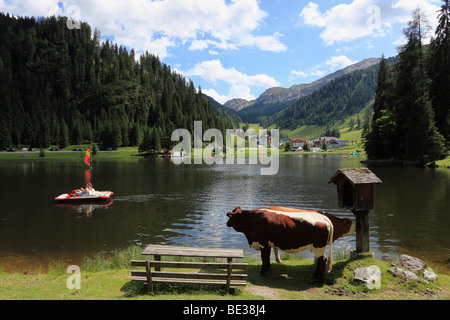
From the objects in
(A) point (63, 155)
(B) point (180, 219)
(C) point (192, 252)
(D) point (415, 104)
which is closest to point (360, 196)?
(C) point (192, 252)

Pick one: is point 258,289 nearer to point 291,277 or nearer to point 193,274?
point 291,277

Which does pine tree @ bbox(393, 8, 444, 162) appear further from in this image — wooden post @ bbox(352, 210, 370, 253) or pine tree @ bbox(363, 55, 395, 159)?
wooden post @ bbox(352, 210, 370, 253)

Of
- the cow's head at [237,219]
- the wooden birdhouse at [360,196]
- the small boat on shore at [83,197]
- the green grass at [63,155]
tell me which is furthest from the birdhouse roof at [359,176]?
the green grass at [63,155]

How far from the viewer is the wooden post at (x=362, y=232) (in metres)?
13.3

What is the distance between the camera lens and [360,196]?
13.1m

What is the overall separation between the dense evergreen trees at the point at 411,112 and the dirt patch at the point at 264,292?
7951cm

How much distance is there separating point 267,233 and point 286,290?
2.29 metres

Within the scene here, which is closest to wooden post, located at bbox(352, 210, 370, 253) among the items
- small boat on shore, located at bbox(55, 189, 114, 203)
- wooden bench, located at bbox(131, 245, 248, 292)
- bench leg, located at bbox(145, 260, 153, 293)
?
wooden bench, located at bbox(131, 245, 248, 292)

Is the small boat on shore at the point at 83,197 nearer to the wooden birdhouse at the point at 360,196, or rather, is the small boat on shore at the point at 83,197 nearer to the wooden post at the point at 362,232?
the wooden birdhouse at the point at 360,196

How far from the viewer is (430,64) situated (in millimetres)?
80875

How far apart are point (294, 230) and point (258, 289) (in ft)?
9.02
